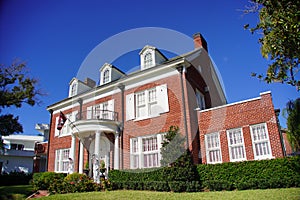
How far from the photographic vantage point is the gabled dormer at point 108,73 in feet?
60.7

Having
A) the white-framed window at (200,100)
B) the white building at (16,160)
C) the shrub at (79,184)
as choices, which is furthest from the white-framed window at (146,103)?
the white building at (16,160)

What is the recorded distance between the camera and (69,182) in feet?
39.3

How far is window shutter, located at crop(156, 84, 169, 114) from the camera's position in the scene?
13.8 metres

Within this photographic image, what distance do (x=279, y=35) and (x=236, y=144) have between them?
6748 mm

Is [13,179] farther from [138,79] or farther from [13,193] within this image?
[138,79]

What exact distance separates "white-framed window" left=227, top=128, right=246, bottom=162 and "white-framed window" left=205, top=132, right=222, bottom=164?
1.93 ft

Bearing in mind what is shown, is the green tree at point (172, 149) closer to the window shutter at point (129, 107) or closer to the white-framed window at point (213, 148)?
the white-framed window at point (213, 148)

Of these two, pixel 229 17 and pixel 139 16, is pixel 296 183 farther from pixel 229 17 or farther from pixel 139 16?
pixel 139 16

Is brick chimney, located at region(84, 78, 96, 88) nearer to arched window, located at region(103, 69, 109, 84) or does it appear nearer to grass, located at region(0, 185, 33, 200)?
arched window, located at region(103, 69, 109, 84)

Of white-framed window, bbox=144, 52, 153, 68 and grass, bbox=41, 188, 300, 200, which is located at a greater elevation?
white-framed window, bbox=144, 52, 153, 68

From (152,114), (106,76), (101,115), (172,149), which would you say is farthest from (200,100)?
(106,76)

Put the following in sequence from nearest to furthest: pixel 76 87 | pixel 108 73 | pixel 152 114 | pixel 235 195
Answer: pixel 235 195, pixel 152 114, pixel 108 73, pixel 76 87

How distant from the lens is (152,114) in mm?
14258

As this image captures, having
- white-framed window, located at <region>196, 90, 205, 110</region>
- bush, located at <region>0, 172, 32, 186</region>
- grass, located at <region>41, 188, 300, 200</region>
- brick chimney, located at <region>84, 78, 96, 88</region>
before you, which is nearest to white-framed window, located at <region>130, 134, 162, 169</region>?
white-framed window, located at <region>196, 90, 205, 110</region>
